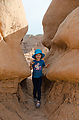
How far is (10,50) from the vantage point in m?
2.05

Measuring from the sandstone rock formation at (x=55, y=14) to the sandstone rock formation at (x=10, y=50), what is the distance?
117 cm

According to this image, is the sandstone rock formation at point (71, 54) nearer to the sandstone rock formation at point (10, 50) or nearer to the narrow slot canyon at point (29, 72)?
the narrow slot canyon at point (29, 72)

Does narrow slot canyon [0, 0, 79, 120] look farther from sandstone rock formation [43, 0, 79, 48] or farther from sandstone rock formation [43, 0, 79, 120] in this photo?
sandstone rock formation [43, 0, 79, 48]

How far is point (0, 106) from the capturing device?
1.85 m

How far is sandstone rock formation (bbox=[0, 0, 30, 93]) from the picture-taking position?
6.37 ft

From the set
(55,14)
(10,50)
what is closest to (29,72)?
(10,50)

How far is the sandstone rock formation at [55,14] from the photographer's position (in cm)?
306

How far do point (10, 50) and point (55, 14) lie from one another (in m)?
1.69

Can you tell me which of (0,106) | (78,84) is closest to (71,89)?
(78,84)

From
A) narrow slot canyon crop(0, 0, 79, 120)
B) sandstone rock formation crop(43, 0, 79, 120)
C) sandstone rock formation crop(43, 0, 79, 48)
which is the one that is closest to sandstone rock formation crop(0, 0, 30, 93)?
narrow slot canyon crop(0, 0, 79, 120)

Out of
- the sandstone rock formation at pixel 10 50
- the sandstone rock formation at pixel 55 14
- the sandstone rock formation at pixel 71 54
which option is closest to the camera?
the sandstone rock formation at pixel 71 54

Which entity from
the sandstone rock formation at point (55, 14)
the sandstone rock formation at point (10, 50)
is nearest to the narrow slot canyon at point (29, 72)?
the sandstone rock formation at point (10, 50)

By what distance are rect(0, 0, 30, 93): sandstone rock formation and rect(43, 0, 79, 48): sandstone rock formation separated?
1.17m

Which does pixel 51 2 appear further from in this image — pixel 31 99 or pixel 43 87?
pixel 31 99
